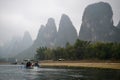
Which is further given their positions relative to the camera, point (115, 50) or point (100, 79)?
point (115, 50)

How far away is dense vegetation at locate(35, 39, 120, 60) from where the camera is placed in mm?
92500

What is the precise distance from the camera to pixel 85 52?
108 meters

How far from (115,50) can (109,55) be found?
544cm

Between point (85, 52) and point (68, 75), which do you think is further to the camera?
point (85, 52)

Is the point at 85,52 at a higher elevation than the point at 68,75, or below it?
higher

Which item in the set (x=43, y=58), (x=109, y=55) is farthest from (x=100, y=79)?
(x=43, y=58)

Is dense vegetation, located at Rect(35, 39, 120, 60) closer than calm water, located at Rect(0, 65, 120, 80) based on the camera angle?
No

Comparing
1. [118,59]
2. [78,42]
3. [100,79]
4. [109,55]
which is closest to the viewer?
[100,79]

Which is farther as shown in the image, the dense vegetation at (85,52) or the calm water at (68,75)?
the dense vegetation at (85,52)

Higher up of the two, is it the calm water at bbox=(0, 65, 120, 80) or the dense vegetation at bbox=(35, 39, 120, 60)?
the dense vegetation at bbox=(35, 39, 120, 60)

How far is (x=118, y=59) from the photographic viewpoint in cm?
8519

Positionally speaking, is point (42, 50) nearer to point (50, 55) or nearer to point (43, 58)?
point (43, 58)

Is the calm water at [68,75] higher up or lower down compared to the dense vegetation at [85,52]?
lower down

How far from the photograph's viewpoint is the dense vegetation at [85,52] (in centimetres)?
9250
